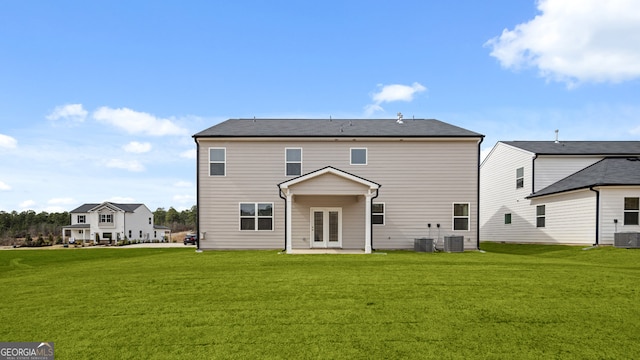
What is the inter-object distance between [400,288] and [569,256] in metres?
12.3

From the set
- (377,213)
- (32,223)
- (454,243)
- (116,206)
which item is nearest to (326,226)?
(377,213)

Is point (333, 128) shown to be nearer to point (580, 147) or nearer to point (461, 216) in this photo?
point (461, 216)

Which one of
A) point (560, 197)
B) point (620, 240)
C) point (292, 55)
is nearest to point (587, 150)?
point (560, 197)

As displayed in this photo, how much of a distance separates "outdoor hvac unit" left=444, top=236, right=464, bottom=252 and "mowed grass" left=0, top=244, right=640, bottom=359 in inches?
283

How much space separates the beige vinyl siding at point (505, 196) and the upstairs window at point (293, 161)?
14186mm

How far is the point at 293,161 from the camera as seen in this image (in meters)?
19.2

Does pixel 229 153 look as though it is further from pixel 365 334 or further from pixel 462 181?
pixel 365 334

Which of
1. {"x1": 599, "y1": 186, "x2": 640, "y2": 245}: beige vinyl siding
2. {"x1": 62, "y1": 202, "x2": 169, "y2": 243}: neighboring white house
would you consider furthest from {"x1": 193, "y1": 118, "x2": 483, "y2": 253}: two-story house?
{"x1": 62, "y1": 202, "x2": 169, "y2": 243}: neighboring white house

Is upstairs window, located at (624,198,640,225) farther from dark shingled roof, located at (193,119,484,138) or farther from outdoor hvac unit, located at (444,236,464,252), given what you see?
outdoor hvac unit, located at (444,236,464,252)

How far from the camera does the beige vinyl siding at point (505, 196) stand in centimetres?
2317

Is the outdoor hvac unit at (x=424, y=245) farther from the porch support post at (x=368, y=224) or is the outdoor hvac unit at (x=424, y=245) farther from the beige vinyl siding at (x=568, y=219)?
the beige vinyl siding at (x=568, y=219)

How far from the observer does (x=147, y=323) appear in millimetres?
5867

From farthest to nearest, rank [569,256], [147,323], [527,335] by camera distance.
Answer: [569,256] → [147,323] → [527,335]

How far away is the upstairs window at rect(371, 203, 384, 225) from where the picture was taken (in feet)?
62.1
